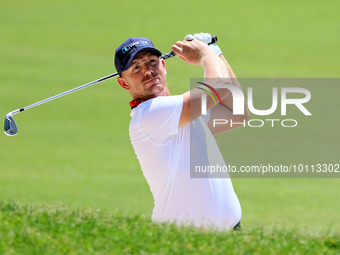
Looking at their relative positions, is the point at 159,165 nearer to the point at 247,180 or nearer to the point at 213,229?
the point at 213,229

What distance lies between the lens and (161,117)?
4418mm

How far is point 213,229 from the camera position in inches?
164

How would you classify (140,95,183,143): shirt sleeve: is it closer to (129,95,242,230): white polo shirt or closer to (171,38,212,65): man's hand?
(129,95,242,230): white polo shirt

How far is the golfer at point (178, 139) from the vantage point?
4.41 metres

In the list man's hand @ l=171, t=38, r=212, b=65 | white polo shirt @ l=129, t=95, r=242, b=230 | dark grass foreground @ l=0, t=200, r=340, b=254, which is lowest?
dark grass foreground @ l=0, t=200, r=340, b=254

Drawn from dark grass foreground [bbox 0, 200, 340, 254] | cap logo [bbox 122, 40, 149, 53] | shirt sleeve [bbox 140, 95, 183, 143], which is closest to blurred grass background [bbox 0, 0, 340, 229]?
Answer: dark grass foreground [bbox 0, 200, 340, 254]

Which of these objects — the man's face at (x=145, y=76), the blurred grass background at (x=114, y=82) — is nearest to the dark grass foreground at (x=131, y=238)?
the blurred grass background at (x=114, y=82)

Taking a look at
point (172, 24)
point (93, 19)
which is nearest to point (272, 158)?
point (172, 24)

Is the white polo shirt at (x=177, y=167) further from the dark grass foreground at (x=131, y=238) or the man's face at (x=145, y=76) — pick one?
the dark grass foreground at (x=131, y=238)

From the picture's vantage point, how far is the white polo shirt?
4438 millimetres

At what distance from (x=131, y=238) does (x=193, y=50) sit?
187cm

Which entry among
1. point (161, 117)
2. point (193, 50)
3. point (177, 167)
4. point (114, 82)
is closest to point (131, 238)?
→ point (177, 167)

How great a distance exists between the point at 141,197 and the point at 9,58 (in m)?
16.3

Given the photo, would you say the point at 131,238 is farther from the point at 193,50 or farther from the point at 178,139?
the point at 193,50
